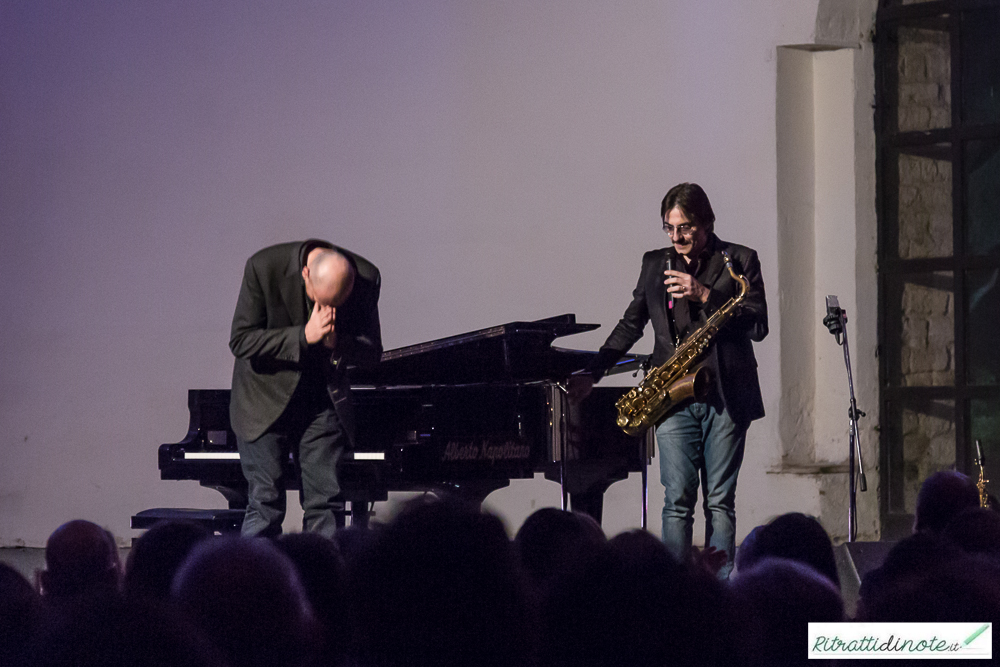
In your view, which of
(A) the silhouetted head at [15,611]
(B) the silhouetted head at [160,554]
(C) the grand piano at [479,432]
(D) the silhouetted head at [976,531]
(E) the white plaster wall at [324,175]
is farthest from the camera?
(E) the white plaster wall at [324,175]

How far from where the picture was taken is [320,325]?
367 cm

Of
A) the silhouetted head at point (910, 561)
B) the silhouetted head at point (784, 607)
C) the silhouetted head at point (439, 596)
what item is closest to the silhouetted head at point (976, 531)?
the silhouetted head at point (910, 561)

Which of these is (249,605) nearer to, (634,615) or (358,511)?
(634,615)

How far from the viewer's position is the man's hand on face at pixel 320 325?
12.0 feet

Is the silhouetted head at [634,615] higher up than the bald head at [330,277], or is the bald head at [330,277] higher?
the bald head at [330,277]

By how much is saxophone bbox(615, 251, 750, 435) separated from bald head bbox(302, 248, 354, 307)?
1132 mm

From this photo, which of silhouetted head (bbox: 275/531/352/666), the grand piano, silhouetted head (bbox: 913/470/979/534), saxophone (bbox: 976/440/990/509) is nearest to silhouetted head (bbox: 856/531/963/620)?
silhouetted head (bbox: 275/531/352/666)

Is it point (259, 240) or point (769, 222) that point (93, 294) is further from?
point (769, 222)

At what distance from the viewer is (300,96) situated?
24.4 ft

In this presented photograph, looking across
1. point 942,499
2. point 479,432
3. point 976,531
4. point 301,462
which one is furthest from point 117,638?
point 479,432

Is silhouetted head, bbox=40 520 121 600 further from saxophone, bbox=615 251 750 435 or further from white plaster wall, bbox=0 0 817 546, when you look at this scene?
white plaster wall, bbox=0 0 817 546

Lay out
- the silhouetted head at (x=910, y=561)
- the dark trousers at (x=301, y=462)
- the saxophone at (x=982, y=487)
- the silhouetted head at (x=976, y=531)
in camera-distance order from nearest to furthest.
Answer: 1. the silhouetted head at (x=910, y=561)
2. the silhouetted head at (x=976, y=531)
3. the dark trousers at (x=301, y=462)
4. the saxophone at (x=982, y=487)

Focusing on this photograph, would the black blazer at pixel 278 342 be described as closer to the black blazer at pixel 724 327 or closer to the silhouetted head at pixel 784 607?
the black blazer at pixel 724 327

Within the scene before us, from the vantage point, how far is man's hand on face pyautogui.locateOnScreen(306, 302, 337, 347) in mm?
3664
